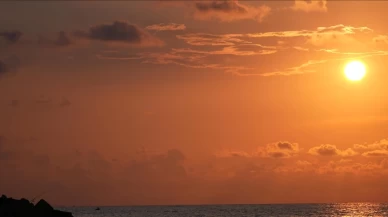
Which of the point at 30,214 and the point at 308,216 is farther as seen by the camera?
the point at 308,216

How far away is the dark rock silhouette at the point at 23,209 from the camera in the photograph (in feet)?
281

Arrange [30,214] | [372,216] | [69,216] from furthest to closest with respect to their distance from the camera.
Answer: [372,216] < [69,216] < [30,214]

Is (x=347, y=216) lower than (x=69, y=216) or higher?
higher

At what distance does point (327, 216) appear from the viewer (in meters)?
196

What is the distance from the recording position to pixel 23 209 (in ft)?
284

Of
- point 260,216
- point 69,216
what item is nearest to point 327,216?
point 260,216

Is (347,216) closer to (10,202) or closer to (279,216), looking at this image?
(279,216)

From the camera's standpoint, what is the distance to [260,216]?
19925cm

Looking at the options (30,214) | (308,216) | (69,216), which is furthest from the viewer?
(308,216)

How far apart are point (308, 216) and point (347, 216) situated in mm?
10831

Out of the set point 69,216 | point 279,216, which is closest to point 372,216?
point 279,216

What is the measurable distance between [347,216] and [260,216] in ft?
74.6

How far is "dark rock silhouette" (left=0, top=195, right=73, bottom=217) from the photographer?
85.6 m

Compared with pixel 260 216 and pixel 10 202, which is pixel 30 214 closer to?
pixel 10 202
